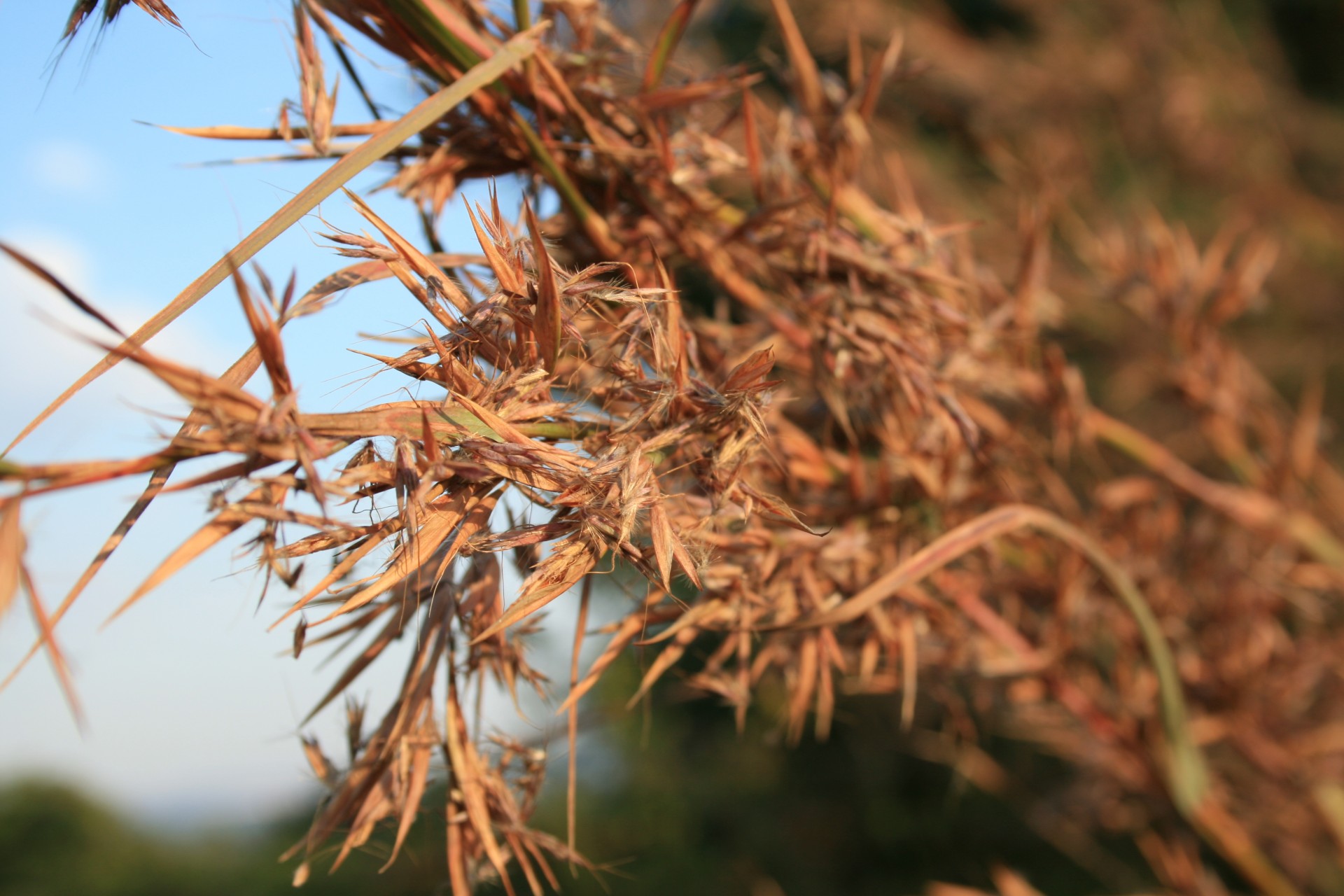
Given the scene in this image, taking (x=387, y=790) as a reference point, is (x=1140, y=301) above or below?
below

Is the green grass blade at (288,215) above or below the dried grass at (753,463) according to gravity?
above

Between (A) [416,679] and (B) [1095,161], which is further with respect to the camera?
(B) [1095,161]

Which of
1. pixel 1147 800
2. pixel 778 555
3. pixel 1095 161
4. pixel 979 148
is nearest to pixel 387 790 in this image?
pixel 778 555

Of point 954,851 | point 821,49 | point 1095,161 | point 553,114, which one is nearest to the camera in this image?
point 553,114

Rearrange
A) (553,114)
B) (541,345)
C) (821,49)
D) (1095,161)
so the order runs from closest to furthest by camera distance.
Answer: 1. (541,345)
2. (553,114)
3. (821,49)
4. (1095,161)

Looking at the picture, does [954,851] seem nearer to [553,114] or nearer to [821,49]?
[821,49]

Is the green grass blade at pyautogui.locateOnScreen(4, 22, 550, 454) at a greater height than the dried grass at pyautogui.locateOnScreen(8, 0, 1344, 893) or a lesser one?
greater

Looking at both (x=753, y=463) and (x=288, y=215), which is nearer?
(x=288, y=215)

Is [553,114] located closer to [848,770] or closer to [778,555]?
[778,555]

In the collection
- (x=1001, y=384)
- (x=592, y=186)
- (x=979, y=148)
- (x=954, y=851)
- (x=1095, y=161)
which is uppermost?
(x=592, y=186)

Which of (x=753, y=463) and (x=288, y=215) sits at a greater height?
(x=288, y=215)
